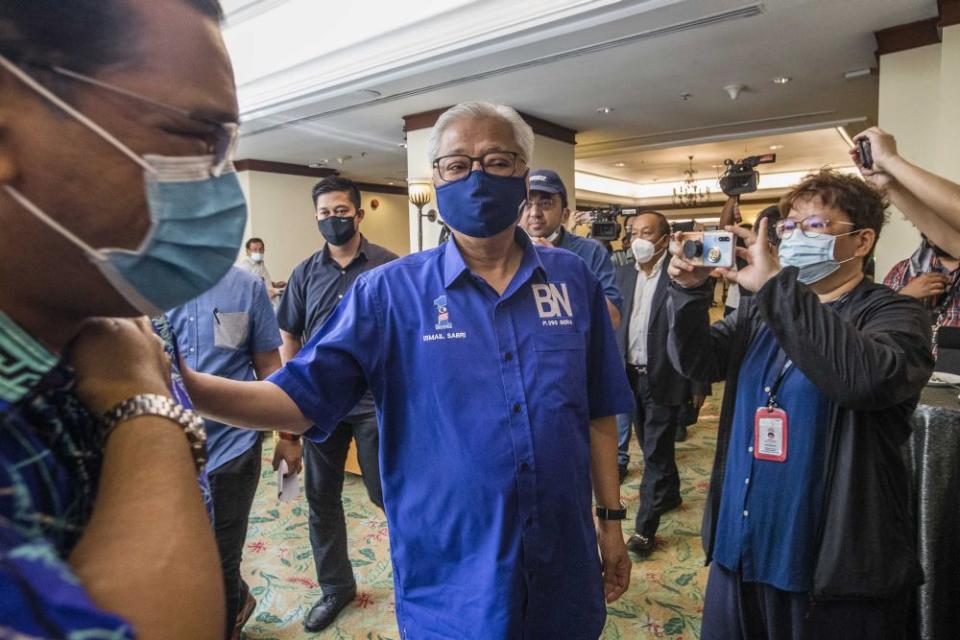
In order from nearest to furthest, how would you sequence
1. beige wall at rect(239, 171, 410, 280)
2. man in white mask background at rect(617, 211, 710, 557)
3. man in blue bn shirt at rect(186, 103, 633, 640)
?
1. man in blue bn shirt at rect(186, 103, 633, 640)
2. man in white mask background at rect(617, 211, 710, 557)
3. beige wall at rect(239, 171, 410, 280)

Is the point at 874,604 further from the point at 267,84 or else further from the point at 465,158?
the point at 267,84

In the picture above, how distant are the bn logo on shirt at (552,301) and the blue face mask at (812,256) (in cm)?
69

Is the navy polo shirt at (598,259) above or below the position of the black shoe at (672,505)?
above

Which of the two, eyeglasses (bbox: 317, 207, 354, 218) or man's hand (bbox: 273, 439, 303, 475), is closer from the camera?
man's hand (bbox: 273, 439, 303, 475)

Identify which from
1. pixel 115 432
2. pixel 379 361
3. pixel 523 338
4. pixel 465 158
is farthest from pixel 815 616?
pixel 115 432

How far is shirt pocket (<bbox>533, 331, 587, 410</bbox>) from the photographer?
1277mm

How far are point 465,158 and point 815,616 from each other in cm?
144

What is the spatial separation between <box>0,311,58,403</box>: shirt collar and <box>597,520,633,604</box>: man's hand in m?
1.36

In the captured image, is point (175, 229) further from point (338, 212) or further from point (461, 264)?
point (338, 212)

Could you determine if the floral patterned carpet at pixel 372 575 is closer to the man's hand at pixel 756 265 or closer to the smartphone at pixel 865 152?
the man's hand at pixel 756 265

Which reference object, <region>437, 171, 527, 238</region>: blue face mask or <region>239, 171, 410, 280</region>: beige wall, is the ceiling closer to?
<region>239, 171, 410, 280</region>: beige wall

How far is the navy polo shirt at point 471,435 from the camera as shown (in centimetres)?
121

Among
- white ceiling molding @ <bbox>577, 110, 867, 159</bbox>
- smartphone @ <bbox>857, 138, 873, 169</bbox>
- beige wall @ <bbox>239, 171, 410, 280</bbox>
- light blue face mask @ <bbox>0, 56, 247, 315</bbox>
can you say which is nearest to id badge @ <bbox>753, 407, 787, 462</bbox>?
smartphone @ <bbox>857, 138, 873, 169</bbox>

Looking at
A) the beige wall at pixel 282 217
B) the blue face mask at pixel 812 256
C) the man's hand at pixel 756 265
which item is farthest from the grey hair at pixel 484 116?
the beige wall at pixel 282 217
